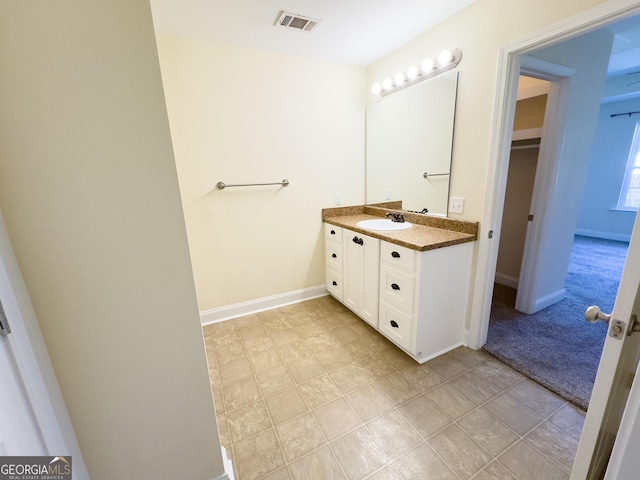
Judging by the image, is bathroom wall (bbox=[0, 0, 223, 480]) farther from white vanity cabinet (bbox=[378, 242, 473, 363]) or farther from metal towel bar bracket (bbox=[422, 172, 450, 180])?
metal towel bar bracket (bbox=[422, 172, 450, 180])

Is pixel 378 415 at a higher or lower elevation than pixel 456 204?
lower

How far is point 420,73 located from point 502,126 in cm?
82

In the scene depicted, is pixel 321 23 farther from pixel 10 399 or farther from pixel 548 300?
pixel 548 300

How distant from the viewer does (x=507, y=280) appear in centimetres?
296

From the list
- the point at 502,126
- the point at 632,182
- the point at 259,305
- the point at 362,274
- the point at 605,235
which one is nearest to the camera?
the point at 502,126

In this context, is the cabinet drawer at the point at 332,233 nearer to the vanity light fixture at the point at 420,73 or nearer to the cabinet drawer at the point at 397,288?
the cabinet drawer at the point at 397,288

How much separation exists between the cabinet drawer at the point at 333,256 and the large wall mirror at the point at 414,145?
2.21 feet

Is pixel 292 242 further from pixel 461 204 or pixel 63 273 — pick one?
pixel 63 273

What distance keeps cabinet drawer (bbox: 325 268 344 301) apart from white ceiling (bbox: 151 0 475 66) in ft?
6.43

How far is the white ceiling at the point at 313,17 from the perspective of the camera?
1622mm

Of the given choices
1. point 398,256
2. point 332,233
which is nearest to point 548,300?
point 398,256

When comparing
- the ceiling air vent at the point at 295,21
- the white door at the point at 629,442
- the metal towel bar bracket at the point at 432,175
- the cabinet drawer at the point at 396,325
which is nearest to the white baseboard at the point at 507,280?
the metal towel bar bracket at the point at 432,175

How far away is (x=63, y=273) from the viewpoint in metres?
0.74

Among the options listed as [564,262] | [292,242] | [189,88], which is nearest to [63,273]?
[189,88]
